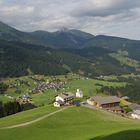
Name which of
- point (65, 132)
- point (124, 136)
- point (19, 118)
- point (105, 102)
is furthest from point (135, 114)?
point (124, 136)

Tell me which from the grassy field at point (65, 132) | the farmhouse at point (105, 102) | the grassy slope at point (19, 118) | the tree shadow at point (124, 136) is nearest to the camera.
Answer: the tree shadow at point (124, 136)

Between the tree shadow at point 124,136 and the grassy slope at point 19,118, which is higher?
the tree shadow at point 124,136

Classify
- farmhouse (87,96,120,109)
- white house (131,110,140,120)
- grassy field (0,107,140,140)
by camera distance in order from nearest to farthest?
grassy field (0,107,140,140)
white house (131,110,140,120)
farmhouse (87,96,120,109)

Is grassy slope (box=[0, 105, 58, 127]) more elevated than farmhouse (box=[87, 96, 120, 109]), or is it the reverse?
grassy slope (box=[0, 105, 58, 127])

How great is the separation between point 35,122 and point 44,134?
62.4 ft

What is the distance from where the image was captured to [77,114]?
12331 cm

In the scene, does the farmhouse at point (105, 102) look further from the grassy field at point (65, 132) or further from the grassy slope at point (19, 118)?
the grassy field at point (65, 132)

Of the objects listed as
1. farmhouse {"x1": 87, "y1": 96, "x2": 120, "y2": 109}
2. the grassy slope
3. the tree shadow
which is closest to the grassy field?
the tree shadow

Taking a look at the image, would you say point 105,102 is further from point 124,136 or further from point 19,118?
point 124,136

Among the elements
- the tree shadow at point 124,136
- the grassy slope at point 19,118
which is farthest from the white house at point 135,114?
the tree shadow at point 124,136

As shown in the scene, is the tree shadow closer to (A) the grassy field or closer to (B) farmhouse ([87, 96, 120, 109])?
(A) the grassy field

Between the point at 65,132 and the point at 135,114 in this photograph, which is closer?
the point at 65,132

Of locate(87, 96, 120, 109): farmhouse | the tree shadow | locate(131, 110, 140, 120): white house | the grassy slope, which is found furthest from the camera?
locate(87, 96, 120, 109): farmhouse

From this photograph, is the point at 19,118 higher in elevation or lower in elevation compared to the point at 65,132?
lower
